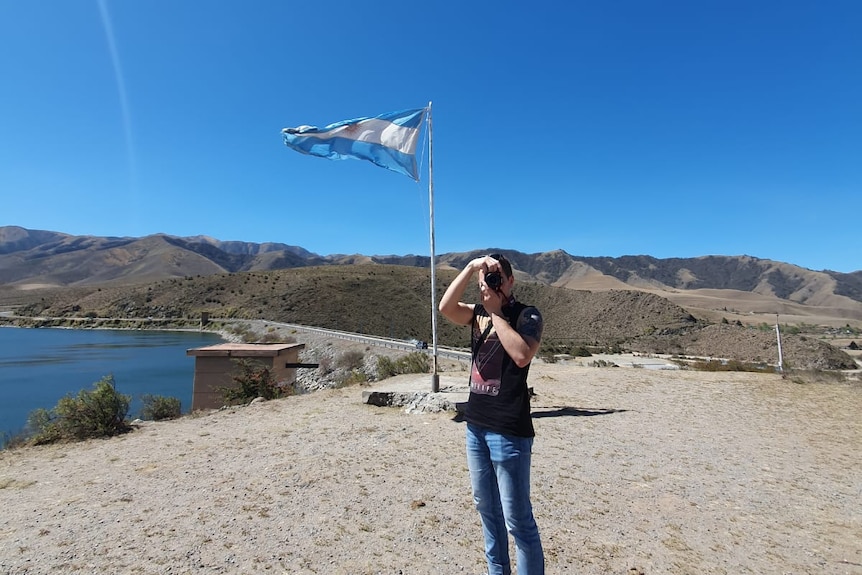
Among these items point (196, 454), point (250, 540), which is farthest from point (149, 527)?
point (196, 454)

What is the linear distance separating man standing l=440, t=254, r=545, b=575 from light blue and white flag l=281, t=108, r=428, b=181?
687 cm

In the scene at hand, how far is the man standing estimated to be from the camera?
2.43m

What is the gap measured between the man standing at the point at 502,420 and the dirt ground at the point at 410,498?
1.07 metres

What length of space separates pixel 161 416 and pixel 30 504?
22.7 ft

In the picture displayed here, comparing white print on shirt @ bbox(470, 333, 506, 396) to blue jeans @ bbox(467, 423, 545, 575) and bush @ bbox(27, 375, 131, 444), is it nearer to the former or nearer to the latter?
blue jeans @ bbox(467, 423, 545, 575)

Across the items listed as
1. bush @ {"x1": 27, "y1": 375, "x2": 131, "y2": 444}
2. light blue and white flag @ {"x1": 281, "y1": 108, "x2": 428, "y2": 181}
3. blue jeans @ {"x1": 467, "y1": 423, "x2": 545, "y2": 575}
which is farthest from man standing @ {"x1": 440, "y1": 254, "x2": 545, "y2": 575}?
bush @ {"x1": 27, "y1": 375, "x2": 131, "y2": 444}

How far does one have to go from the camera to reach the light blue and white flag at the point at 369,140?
885cm

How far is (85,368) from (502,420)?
1628 inches

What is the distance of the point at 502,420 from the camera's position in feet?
8.02

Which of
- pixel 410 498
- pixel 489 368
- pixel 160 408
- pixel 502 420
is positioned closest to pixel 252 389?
pixel 160 408

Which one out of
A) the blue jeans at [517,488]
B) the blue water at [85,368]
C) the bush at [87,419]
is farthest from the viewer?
the blue water at [85,368]

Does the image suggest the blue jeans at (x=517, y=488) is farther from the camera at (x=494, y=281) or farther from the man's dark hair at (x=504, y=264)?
the man's dark hair at (x=504, y=264)

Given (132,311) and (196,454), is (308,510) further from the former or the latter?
(132,311)

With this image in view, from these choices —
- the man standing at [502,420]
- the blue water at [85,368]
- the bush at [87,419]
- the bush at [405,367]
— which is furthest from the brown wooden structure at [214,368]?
the man standing at [502,420]
